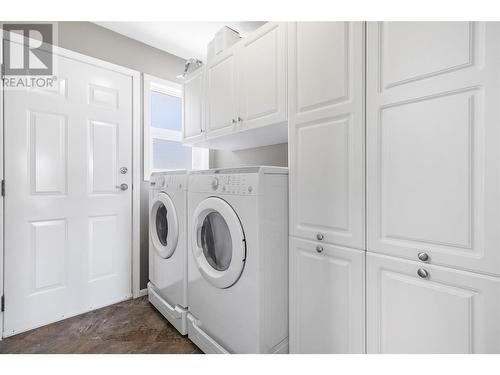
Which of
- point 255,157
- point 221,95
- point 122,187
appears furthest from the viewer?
point 255,157

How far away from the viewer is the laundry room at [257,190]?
0.84 meters

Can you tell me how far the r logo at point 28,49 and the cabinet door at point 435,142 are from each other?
7.09 feet

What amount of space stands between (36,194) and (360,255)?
2.15 m

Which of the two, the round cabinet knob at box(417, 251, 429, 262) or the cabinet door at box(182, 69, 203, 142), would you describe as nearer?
the round cabinet knob at box(417, 251, 429, 262)

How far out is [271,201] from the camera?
1.24 metres

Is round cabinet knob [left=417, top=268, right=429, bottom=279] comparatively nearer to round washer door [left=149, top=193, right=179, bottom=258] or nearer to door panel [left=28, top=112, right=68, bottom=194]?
round washer door [left=149, top=193, right=179, bottom=258]

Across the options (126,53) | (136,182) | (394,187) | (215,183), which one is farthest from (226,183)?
(126,53)

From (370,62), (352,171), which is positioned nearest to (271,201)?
(352,171)

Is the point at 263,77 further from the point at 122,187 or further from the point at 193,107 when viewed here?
the point at 122,187

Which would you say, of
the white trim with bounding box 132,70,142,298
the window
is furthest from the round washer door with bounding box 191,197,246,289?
the window

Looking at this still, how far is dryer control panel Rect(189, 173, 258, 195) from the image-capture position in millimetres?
1197

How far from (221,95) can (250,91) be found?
330 mm

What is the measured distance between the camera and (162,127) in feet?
8.26

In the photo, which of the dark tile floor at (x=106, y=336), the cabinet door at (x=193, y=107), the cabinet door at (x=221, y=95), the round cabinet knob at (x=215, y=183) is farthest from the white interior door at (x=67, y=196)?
the round cabinet knob at (x=215, y=183)
